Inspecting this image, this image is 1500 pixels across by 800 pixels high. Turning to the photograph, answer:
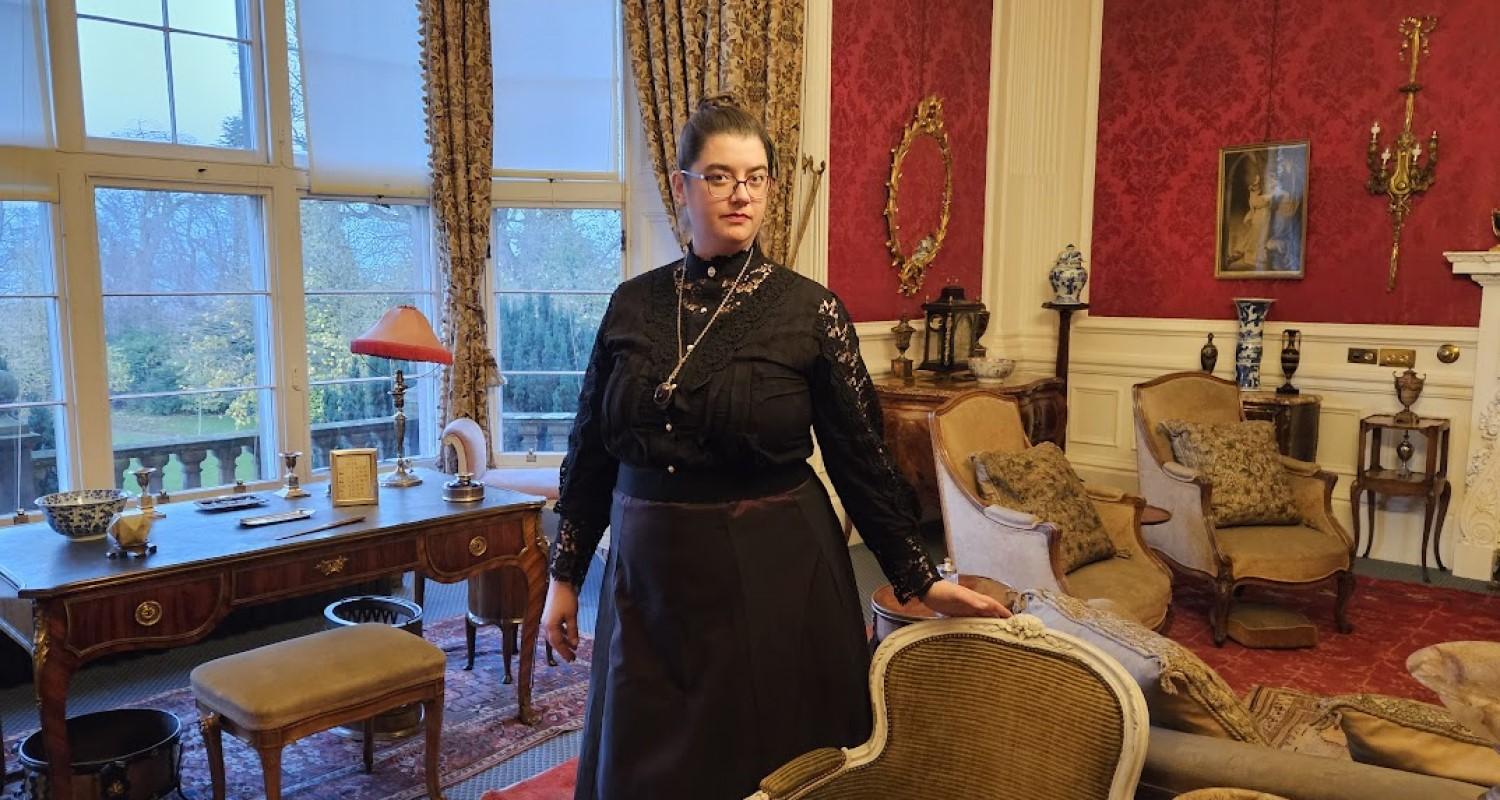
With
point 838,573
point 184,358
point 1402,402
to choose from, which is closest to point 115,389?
point 184,358

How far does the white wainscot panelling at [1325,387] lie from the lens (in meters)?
5.22

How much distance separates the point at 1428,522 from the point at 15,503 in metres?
5.83

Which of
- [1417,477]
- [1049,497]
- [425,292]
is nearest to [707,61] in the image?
[425,292]

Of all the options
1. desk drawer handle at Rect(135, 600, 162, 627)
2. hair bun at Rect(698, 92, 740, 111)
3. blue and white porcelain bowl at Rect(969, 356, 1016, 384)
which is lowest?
desk drawer handle at Rect(135, 600, 162, 627)

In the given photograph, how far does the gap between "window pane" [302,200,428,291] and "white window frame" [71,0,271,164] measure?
0.33m

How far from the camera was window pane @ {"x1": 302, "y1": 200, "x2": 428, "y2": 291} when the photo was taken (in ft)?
14.4

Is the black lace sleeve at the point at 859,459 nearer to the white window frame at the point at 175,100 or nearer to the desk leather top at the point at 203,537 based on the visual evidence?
the desk leather top at the point at 203,537

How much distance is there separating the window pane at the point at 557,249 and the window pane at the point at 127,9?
1502 mm

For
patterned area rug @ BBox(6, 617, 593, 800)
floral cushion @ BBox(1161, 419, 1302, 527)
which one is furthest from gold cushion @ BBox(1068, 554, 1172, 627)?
patterned area rug @ BBox(6, 617, 593, 800)

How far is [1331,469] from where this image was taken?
5605 mm

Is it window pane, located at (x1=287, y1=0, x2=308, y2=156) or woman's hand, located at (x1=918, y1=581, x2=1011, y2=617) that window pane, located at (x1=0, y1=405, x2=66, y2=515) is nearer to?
window pane, located at (x1=287, y1=0, x2=308, y2=156)

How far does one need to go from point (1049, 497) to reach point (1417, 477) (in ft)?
8.25

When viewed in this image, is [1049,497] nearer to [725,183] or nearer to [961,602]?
[961,602]

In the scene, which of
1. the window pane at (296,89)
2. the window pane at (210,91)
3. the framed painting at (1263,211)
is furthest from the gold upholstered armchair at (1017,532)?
the window pane at (210,91)
